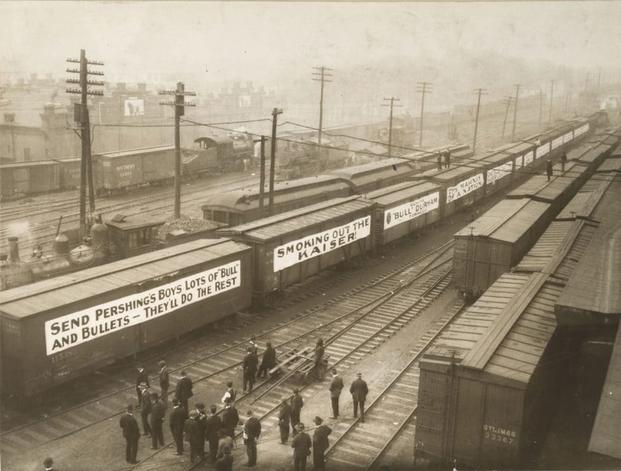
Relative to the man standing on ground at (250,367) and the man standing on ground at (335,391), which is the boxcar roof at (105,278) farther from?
the man standing on ground at (335,391)

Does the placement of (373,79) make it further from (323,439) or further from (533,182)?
(323,439)

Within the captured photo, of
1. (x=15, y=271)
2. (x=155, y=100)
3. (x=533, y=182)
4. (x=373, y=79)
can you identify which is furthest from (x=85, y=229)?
(x=373, y=79)

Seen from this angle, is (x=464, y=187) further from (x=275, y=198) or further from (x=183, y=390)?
(x=183, y=390)

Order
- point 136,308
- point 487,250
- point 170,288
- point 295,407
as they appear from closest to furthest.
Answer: point 295,407, point 136,308, point 170,288, point 487,250

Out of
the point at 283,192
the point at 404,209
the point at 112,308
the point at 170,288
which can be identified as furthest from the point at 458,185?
the point at 112,308

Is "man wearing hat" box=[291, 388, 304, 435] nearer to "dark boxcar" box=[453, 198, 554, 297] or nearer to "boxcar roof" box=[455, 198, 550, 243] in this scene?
"dark boxcar" box=[453, 198, 554, 297]

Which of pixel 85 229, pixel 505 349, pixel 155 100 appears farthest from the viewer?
pixel 155 100
